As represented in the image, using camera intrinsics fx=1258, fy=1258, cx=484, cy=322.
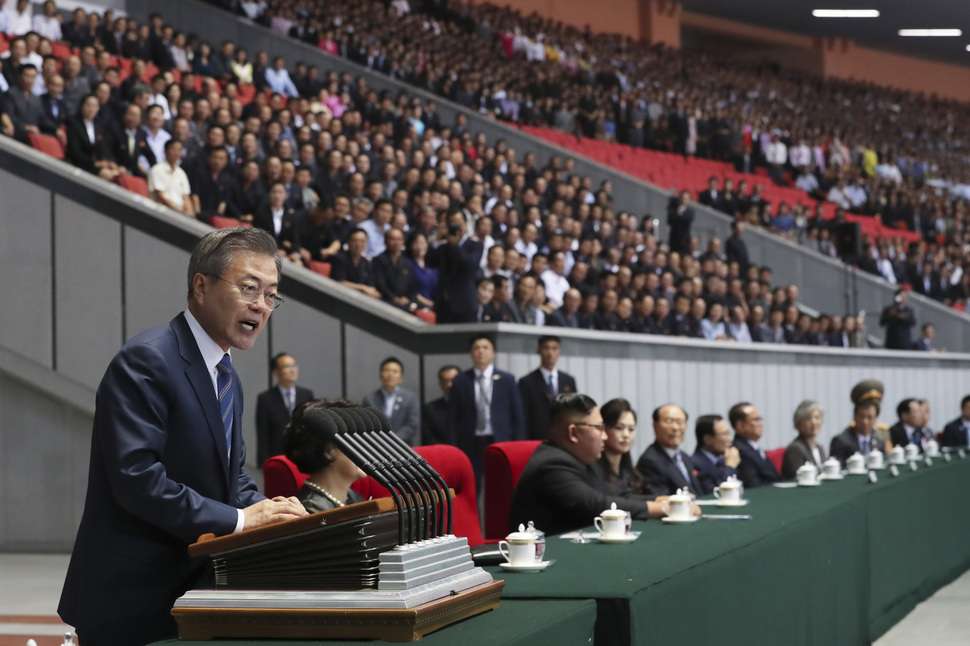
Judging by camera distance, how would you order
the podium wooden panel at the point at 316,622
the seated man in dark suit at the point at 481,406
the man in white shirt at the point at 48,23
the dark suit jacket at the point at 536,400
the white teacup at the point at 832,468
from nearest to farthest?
the podium wooden panel at the point at 316,622 → the white teacup at the point at 832,468 → the seated man in dark suit at the point at 481,406 → the dark suit jacket at the point at 536,400 → the man in white shirt at the point at 48,23

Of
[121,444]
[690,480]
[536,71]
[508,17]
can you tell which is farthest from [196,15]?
[121,444]

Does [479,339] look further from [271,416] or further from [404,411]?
[271,416]

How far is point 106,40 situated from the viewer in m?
12.4

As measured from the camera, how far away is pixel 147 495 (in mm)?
2037

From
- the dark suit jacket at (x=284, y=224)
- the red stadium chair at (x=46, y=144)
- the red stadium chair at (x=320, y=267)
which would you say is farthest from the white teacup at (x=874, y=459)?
the red stadium chair at (x=46, y=144)

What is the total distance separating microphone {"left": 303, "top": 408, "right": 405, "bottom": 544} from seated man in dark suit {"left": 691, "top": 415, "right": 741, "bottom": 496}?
427cm

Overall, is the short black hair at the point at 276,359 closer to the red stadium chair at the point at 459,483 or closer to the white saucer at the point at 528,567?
the red stadium chair at the point at 459,483

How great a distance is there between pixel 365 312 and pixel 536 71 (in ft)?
39.0

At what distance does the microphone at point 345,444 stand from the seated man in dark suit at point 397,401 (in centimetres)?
577

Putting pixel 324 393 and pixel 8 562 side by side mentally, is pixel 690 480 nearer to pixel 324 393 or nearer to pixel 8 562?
pixel 324 393

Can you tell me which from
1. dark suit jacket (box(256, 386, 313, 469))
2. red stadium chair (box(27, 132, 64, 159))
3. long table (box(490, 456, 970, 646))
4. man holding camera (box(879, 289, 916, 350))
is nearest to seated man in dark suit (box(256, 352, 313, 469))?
dark suit jacket (box(256, 386, 313, 469))

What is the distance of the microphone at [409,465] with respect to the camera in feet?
6.81

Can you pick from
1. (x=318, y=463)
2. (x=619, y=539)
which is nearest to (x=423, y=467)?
(x=318, y=463)

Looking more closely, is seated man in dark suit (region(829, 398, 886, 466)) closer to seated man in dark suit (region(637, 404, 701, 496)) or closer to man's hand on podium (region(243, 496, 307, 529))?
seated man in dark suit (region(637, 404, 701, 496))
